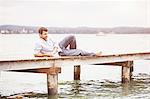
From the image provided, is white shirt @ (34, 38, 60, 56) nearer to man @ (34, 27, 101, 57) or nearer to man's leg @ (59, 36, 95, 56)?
man @ (34, 27, 101, 57)

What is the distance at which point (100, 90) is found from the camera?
10.9 m

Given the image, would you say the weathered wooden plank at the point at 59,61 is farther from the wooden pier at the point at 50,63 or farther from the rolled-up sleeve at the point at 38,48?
the rolled-up sleeve at the point at 38,48

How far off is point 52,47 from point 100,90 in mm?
1662

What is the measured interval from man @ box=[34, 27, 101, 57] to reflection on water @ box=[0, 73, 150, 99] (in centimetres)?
85

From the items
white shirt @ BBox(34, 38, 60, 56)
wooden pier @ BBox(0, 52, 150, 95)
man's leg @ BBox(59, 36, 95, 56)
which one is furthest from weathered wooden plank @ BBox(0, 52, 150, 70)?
white shirt @ BBox(34, 38, 60, 56)

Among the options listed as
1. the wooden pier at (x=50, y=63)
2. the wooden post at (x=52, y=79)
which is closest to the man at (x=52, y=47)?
the wooden pier at (x=50, y=63)

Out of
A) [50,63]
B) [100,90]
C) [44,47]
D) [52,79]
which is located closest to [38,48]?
[44,47]

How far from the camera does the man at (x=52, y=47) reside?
9.88m

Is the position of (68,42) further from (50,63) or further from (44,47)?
(50,63)

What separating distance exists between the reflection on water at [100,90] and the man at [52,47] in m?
0.85

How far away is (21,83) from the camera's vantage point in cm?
1230

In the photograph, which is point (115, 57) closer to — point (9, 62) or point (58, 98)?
point (58, 98)
